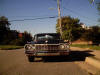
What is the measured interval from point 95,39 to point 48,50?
3131 centimetres

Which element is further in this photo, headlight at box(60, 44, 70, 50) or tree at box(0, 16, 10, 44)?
tree at box(0, 16, 10, 44)

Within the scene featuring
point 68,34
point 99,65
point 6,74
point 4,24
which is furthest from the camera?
point 4,24

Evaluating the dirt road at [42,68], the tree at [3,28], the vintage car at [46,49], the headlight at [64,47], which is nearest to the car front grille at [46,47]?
the vintage car at [46,49]

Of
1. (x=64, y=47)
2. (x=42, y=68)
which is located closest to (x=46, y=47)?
(x=64, y=47)

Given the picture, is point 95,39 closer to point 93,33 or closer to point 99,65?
point 93,33

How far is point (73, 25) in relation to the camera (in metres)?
52.2

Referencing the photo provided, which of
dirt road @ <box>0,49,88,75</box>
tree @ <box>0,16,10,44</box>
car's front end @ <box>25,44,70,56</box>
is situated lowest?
dirt road @ <box>0,49,88,75</box>

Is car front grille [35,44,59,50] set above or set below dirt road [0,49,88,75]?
above

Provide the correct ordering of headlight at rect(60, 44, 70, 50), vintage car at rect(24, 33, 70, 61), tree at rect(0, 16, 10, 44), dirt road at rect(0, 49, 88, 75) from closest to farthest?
1. dirt road at rect(0, 49, 88, 75)
2. vintage car at rect(24, 33, 70, 61)
3. headlight at rect(60, 44, 70, 50)
4. tree at rect(0, 16, 10, 44)

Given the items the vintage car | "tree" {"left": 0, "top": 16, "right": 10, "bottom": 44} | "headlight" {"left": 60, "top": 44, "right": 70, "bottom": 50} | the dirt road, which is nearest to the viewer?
the dirt road

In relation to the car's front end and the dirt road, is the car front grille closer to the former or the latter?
the car's front end

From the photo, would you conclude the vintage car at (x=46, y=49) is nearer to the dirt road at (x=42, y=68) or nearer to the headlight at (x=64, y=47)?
the headlight at (x=64, y=47)

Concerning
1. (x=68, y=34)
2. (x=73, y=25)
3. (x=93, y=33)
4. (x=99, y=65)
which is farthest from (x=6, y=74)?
(x=73, y=25)

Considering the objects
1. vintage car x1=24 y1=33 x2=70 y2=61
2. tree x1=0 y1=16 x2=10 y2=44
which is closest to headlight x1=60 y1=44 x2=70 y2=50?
vintage car x1=24 y1=33 x2=70 y2=61
